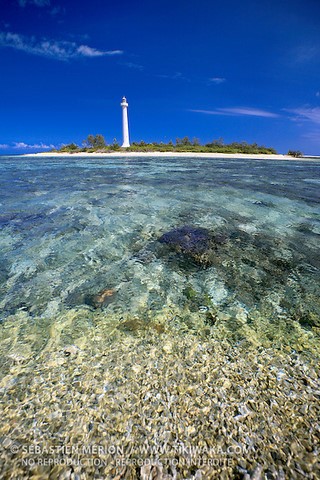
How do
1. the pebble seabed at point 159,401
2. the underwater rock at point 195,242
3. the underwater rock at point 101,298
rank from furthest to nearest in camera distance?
the underwater rock at point 195,242 → the underwater rock at point 101,298 → the pebble seabed at point 159,401

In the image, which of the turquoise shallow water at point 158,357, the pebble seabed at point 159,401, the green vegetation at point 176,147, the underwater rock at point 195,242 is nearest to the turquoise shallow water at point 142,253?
the turquoise shallow water at point 158,357

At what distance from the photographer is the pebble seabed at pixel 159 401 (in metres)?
1.35

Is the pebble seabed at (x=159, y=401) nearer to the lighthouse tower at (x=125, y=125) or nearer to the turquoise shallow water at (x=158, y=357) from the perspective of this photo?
the turquoise shallow water at (x=158, y=357)

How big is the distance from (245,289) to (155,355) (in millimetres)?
1535

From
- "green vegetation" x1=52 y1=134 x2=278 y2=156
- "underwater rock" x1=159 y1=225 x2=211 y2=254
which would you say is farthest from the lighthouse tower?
"underwater rock" x1=159 y1=225 x2=211 y2=254

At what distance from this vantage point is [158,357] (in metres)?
2.05

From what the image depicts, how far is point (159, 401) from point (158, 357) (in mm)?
391

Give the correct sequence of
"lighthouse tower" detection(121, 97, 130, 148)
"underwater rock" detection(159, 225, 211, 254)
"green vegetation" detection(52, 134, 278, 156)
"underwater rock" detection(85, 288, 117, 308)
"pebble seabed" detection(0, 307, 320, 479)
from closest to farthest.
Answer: "pebble seabed" detection(0, 307, 320, 479) → "underwater rock" detection(85, 288, 117, 308) → "underwater rock" detection(159, 225, 211, 254) → "green vegetation" detection(52, 134, 278, 156) → "lighthouse tower" detection(121, 97, 130, 148)

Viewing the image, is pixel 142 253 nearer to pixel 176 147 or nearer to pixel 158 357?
pixel 158 357

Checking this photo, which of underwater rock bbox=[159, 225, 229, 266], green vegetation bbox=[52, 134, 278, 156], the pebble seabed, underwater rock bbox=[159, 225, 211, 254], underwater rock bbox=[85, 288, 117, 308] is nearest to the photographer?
the pebble seabed

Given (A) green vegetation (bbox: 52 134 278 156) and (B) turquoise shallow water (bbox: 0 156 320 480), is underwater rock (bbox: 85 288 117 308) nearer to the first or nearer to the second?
(B) turquoise shallow water (bbox: 0 156 320 480)

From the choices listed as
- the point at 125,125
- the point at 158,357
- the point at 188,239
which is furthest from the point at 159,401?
the point at 125,125

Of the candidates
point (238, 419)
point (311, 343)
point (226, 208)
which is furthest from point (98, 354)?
point (226, 208)

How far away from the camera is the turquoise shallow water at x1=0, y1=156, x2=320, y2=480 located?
4.56 ft
